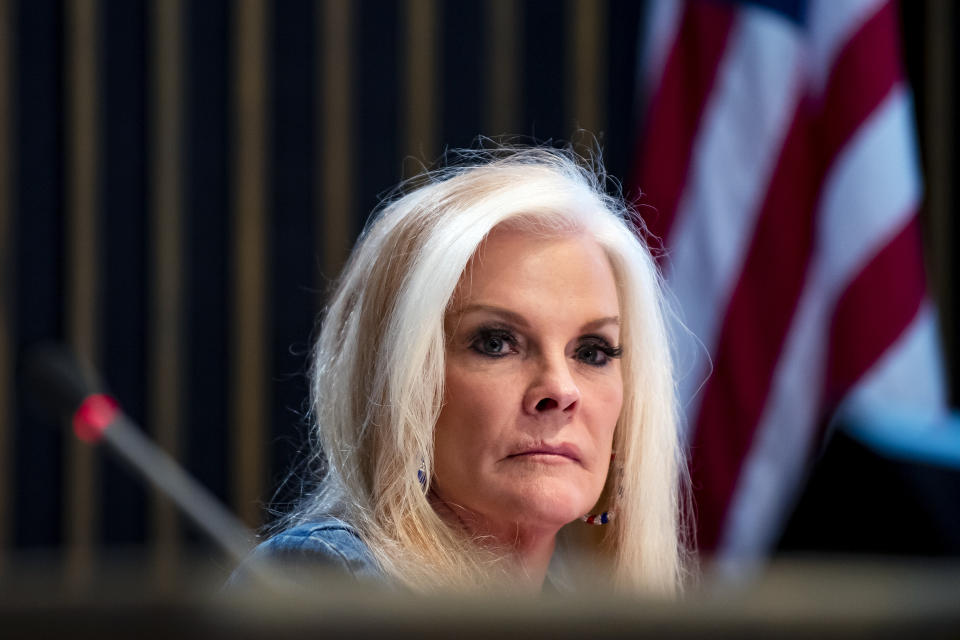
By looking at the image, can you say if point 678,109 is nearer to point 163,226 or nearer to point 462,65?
point 462,65

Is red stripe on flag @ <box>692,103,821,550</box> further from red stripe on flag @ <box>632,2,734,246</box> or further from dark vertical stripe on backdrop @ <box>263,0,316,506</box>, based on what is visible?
dark vertical stripe on backdrop @ <box>263,0,316,506</box>

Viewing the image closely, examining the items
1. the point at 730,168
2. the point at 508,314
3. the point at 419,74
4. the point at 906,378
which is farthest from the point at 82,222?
the point at 508,314

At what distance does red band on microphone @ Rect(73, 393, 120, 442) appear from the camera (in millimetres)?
1592

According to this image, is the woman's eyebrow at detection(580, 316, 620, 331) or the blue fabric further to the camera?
the woman's eyebrow at detection(580, 316, 620, 331)

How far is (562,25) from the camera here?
3336mm

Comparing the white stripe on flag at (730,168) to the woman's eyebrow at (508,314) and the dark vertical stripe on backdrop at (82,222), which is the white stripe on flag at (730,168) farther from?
the woman's eyebrow at (508,314)

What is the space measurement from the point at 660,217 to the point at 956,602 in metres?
2.82

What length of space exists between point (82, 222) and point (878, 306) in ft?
6.58

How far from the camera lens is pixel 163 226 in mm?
3160

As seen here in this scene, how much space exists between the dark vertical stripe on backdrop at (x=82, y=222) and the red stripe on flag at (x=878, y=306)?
189 centimetres

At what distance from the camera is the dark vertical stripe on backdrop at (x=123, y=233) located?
3.15 metres

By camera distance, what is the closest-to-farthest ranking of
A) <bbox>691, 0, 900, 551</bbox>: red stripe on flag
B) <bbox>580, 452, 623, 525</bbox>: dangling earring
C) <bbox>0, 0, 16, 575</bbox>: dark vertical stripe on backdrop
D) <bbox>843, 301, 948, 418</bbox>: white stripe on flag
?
<bbox>580, 452, 623, 525</bbox>: dangling earring, <bbox>843, 301, 948, 418</bbox>: white stripe on flag, <bbox>691, 0, 900, 551</bbox>: red stripe on flag, <bbox>0, 0, 16, 575</bbox>: dark vertical stripe on backdrop

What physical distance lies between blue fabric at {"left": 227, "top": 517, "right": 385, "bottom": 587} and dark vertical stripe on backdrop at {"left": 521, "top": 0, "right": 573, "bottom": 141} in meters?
2.30

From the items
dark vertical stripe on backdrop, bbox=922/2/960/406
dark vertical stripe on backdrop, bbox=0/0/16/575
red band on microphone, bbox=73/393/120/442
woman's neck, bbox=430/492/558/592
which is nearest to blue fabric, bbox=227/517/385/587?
woman's neck, bbox=430/492/558/592
